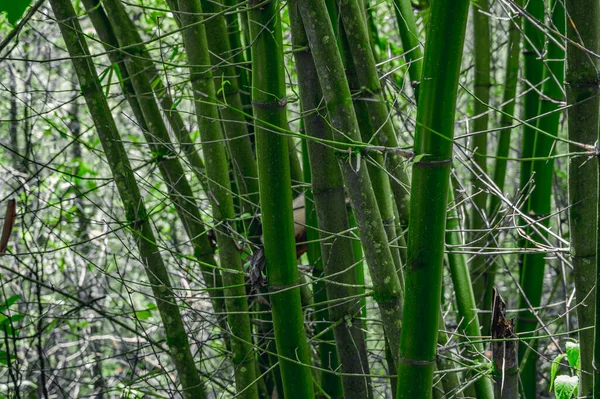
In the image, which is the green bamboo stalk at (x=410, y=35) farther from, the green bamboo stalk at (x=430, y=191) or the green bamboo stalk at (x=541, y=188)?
the green bamboo stalk at (x=430, y=191)

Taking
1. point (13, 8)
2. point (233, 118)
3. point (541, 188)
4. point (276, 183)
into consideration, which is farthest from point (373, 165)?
point (541, 188)

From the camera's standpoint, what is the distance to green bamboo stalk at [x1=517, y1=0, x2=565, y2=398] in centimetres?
183

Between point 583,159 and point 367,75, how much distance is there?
1.44 ft

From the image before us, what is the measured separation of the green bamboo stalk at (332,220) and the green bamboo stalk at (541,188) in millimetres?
553

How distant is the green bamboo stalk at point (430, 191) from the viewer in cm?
82

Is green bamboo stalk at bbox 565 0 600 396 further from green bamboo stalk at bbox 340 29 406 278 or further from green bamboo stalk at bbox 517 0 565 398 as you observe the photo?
green bamboo stalk at bbox 517 0 565 398

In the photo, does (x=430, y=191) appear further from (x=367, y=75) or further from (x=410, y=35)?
(x=410, y=35)

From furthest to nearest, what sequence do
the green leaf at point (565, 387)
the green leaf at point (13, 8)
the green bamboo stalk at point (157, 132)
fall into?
the green bamboo stalk at point (157, 132), the green leaf at point (565, 387), the green leaf at point (13, 8)

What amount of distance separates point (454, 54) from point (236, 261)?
0.83 metres

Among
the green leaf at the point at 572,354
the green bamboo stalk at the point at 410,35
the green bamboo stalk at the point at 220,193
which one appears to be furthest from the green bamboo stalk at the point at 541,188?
the green bamboo stalk at the point at 220,193

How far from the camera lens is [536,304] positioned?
2270mm

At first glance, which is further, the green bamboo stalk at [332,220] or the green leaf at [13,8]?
the green bamboo stalk at [332,220]

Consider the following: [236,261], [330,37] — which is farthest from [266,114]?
[236,261]

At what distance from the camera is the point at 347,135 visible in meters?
1.10
